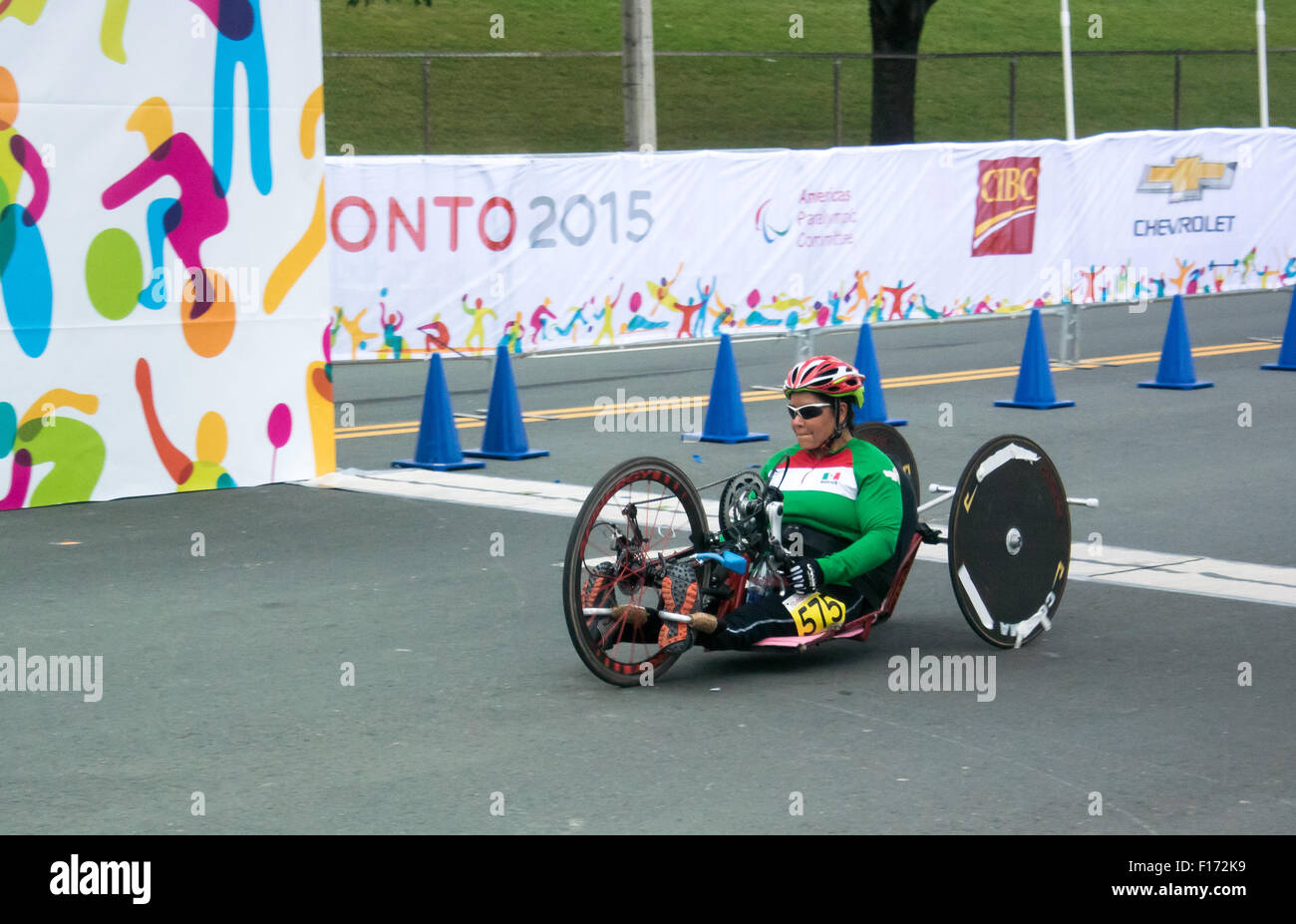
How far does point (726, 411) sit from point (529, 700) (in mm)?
7229

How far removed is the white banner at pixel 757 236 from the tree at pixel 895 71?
1067cm

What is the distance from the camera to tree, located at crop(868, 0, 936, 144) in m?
33.0

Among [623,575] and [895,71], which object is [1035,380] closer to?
[623,575]

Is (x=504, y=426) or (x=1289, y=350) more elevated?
(x=1289, y=350)

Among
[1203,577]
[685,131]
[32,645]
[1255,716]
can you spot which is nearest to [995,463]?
[1255,716]

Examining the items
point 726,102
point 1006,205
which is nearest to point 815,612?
point 1006,205

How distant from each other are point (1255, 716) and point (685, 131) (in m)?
34.9

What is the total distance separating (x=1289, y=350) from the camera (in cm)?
1827

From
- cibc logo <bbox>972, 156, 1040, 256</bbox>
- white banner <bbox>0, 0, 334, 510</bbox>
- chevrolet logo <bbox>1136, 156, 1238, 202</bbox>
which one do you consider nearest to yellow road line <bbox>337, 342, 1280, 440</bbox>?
cibc logo <bbox>972, 156, 1040, 256</bbox>

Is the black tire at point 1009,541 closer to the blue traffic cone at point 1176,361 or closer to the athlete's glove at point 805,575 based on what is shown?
the athlete's glove at point 805,575

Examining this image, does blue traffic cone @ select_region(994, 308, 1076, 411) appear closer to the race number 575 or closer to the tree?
the race number 575

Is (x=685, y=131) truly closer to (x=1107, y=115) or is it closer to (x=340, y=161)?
(x=1107, y=115)

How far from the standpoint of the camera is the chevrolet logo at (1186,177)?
21781mm

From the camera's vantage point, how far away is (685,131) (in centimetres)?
4072
